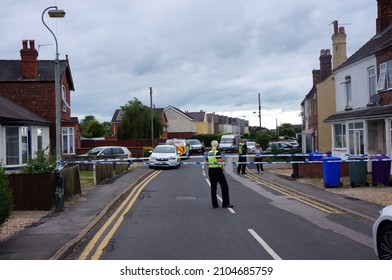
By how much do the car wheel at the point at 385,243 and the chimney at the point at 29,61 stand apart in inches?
1148

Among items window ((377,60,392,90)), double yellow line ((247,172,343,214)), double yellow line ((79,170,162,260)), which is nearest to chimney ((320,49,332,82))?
window ((377,60,392,90))

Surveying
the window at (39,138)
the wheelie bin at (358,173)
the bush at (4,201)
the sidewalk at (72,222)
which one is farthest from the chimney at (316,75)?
the bush at (4,201)

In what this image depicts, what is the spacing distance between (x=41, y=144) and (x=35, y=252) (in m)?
23.3

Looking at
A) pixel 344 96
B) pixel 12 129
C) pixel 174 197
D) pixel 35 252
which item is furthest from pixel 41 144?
pixel 35 252

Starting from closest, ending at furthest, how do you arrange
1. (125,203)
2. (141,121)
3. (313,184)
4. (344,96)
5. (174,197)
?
(125,203), (174,197), (313,184), (344,96), (141,121)

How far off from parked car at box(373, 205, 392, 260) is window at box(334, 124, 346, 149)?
21418 millimetres

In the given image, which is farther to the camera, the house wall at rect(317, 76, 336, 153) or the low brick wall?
the house wall at rect(317, 76, 336, 153)

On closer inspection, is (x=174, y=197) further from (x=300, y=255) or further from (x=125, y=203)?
(x=300, y=255)

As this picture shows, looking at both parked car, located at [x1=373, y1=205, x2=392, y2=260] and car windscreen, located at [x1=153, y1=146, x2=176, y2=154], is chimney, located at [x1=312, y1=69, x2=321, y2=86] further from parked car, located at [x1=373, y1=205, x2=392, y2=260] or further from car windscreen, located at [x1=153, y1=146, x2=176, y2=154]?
parked car, located at [x1=373, y1=205, x2=392, y2=260]

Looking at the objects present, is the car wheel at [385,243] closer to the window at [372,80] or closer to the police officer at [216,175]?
the police officer at [216,175]

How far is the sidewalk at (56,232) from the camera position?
25.4ft

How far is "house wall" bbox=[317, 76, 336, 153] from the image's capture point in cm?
3641

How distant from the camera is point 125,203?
47.9 ft

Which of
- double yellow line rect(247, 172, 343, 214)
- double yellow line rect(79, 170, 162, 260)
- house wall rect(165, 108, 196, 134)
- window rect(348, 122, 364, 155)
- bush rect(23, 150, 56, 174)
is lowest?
double yellow line rect(247, 172, 343, 214)
